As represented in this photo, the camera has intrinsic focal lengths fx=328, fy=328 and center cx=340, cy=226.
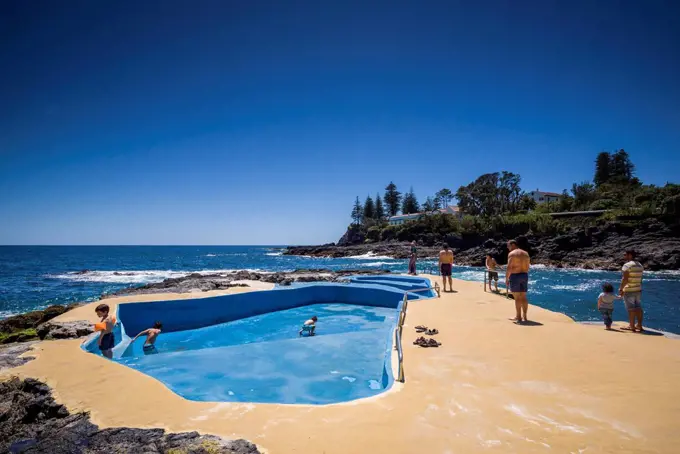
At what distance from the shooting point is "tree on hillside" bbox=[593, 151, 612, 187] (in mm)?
68062

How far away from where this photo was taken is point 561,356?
17.1 ft

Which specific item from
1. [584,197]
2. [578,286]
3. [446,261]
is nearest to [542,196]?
[584,197]

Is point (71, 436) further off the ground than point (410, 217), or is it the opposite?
point (410, 217)

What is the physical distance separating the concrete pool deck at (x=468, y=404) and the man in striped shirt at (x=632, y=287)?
21.9 inches

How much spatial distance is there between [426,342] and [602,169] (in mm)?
83312

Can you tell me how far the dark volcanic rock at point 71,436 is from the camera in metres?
3.07

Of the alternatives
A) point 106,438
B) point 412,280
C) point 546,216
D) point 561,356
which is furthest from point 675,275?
point 106,438

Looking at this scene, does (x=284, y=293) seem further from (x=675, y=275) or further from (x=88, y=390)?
(x=675, y=275)

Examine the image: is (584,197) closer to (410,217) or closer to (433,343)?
(410,217)

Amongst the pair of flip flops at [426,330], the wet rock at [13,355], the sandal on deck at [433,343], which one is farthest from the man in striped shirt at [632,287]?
the wet rock at [13,355]

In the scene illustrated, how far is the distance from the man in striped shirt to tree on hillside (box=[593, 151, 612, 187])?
7788 cm

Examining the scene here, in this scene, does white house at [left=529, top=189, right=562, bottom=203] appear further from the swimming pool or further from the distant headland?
the swimming pool

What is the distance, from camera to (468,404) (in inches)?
148

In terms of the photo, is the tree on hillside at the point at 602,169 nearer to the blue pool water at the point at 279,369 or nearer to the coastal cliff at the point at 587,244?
the coastal cliff at the point at 587,244
